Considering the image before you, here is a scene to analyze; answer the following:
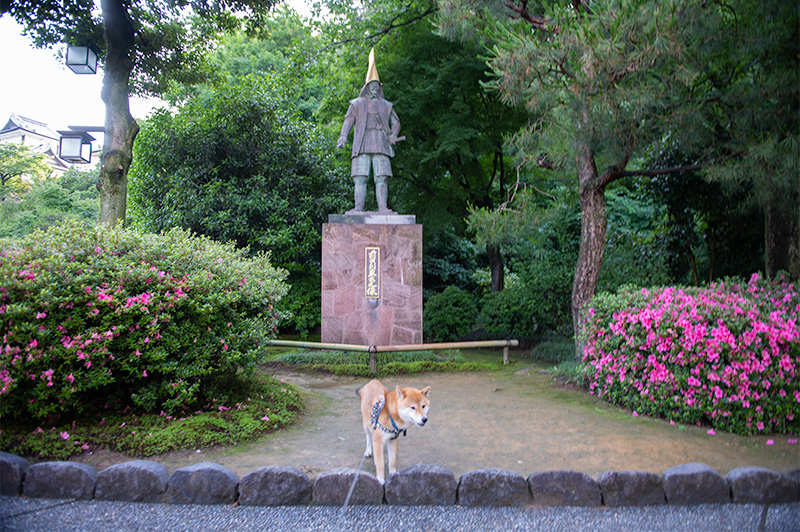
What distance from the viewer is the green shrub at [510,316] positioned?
8.62 m

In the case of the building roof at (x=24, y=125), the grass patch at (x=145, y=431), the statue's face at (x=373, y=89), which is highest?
the statue's face at (x=373, y=89)

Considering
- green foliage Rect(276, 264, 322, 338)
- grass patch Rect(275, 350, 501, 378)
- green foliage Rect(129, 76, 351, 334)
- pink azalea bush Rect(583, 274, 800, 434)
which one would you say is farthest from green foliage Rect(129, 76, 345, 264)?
pink azalea bush Rect(583, 274, 800, 434)

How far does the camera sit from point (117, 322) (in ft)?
11.5

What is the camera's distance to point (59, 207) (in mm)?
10602

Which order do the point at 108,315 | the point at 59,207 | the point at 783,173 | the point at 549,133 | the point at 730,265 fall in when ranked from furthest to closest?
the point at 59,207
the point at 730,265
the point at 549,133
the point at 783,173
the point at 108,315

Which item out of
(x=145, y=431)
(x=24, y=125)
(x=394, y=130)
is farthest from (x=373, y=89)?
(x=145, y=431)

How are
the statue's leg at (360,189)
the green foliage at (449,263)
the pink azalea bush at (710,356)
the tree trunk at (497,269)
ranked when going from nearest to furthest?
1. the pink azalea bush at (710,356)
2. the statue's leg at (360,189)
3. the tree trunk at (497,269)
4. the green foliage at (449,263)

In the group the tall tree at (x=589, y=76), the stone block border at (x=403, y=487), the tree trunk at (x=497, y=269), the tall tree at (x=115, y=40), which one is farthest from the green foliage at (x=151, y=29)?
the tree trunk at (x=497, y=269)

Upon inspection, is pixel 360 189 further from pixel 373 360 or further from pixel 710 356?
pixel 710 356

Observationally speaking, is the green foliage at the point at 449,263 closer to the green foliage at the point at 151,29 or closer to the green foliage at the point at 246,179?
the green foliage at the point at 246,179

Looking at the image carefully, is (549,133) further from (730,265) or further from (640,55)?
(730,265)

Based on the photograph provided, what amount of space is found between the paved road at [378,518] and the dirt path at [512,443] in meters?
0.41

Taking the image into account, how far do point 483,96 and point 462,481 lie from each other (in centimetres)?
857

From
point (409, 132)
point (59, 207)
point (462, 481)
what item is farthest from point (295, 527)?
point (59, 207)
